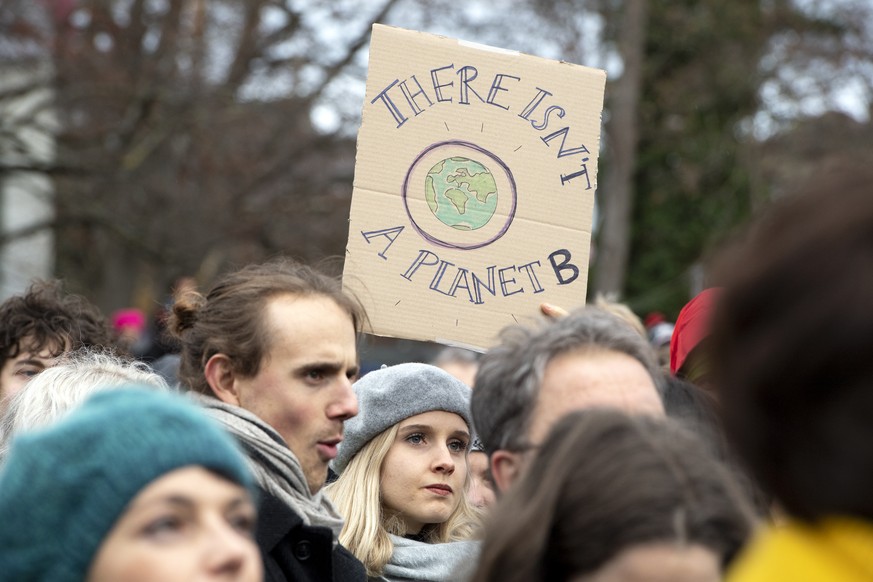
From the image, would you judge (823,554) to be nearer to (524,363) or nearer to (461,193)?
(524,363)

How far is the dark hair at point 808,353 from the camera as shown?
1374mm

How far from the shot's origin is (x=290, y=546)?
322 cm

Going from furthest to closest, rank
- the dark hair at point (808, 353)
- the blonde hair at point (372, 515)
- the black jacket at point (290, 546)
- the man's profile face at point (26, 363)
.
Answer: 1. the man's profile face at point (26, 363)
2. the blonde hair at point (372, 515)
3. the black jacket at point (290, 546)
4. the dark hair at point (808, 353)

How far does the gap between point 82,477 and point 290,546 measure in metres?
1.27

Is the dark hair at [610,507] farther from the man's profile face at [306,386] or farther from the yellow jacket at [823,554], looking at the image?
the man's profile face at [306,386]

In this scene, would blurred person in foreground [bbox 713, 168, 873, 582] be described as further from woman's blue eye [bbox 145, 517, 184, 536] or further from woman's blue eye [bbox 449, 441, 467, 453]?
woman's blue eye [bbox 449, 441, 467, 453]

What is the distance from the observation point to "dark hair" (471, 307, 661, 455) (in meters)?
2.65

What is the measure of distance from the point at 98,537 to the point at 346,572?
1.49m

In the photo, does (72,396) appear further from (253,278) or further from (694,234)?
(694,234)

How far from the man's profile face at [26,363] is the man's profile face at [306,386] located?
4.56ft

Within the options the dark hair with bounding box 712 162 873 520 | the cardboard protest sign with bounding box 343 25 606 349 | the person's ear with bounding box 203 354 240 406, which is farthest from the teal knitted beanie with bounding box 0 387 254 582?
the cardboard protest sign with bounding box 343 25 606 349

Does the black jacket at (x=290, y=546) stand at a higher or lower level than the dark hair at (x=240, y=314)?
lower

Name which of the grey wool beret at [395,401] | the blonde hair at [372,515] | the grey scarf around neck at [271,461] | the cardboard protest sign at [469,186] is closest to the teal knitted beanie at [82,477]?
the grey scarf around neck at [271,461]

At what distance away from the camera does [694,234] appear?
68.9ft
